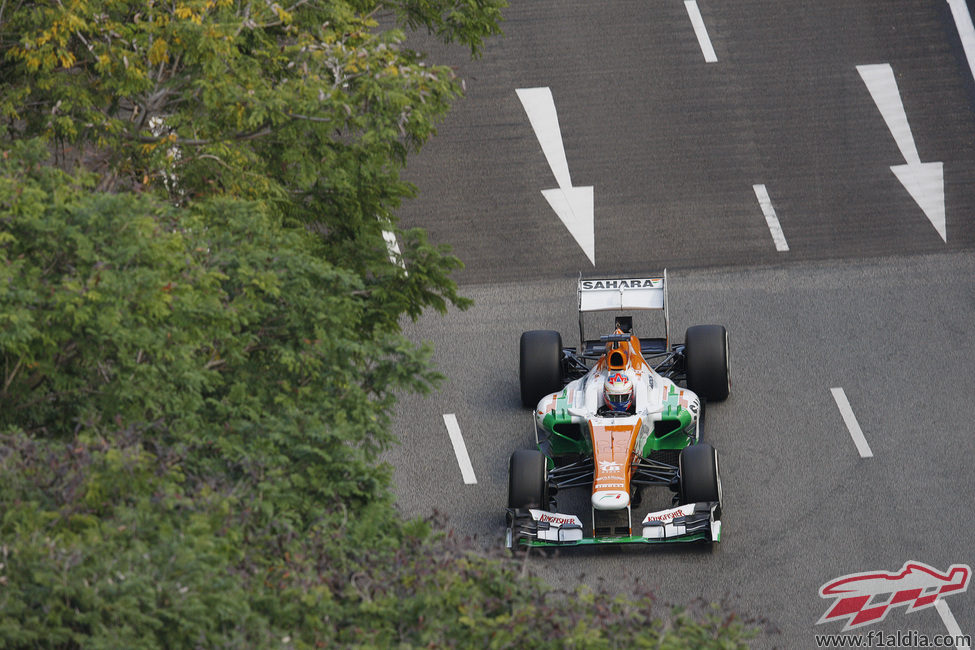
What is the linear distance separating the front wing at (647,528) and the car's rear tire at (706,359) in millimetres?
2599

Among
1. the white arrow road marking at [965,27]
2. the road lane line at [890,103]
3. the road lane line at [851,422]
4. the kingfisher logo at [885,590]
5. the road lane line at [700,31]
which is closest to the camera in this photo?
the kingfisher logo at [885,590]

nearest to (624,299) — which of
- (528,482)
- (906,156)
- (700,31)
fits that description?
(528,482)

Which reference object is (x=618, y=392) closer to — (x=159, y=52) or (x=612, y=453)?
(x=612, y=453)

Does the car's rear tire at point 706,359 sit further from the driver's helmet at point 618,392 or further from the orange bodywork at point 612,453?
the orange bodywork at point 612,453

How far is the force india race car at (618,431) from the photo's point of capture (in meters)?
16.3

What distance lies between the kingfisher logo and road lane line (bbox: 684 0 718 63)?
1209 cm

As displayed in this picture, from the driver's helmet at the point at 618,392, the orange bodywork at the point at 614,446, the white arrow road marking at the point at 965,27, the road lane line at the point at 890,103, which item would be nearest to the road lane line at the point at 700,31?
the road lane line at the point at 890,103

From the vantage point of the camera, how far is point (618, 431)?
55.6 feet

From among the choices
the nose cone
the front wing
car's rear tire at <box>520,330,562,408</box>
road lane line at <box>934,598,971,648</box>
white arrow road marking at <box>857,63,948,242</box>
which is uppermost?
white arrow road marking at <box>857,63,948,242</box>

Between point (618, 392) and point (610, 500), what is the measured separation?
160 cm

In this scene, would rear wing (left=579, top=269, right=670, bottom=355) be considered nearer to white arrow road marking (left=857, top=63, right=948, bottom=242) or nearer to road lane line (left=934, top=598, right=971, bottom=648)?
road lane line (left=934, top=598, right=971, bottom=648)

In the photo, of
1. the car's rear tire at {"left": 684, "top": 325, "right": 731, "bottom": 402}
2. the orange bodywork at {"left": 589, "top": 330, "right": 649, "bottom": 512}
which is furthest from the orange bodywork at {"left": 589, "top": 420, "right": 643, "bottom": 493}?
the car's rear tire at {"left": 684, "top": 325, "right": 731, "bottom": 402}

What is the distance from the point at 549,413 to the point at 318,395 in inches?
226

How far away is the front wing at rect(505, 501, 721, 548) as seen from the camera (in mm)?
16125
